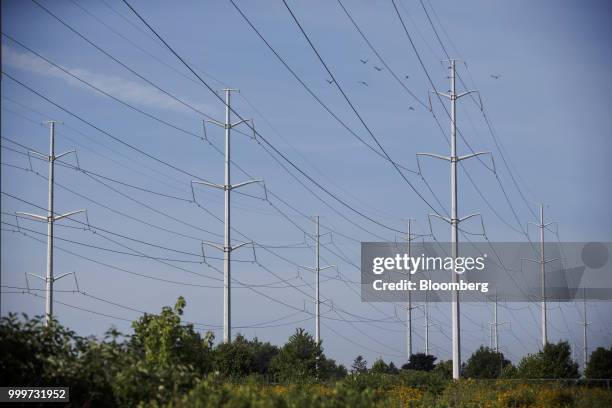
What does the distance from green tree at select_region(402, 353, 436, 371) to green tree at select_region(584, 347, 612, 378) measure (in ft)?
49.4

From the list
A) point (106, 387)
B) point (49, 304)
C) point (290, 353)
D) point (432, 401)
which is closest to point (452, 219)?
point (290, 353)

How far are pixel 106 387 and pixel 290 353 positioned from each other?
118 feet

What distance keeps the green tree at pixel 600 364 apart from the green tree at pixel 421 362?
15046mm

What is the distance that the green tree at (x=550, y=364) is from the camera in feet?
212

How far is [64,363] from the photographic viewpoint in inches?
627

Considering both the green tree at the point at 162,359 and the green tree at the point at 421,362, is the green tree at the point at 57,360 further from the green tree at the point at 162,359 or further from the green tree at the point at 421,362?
the green tree at the point at 421,362

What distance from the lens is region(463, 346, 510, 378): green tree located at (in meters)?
96.1

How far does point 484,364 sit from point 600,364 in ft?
95.5

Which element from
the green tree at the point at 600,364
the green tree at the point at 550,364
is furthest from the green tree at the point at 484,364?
the green tree at the point at 550,364

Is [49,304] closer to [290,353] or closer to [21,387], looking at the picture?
[290,353]

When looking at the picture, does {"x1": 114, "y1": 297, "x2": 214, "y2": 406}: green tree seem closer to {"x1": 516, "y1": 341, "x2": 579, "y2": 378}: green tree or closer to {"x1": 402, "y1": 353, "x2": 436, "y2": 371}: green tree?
{"x1": 516, "y1": 341, "x2": 579, "y2": 378}: green tree

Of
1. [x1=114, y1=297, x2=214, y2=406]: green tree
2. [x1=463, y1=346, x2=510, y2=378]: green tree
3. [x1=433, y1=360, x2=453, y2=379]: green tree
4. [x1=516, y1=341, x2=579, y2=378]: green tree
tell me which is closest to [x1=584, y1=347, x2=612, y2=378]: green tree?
[x1=516, y1=341, x2=579, y2=378]: green tree

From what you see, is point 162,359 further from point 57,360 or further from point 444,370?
point 444,370

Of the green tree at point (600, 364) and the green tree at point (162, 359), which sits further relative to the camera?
the green tree at point (600, 364)
